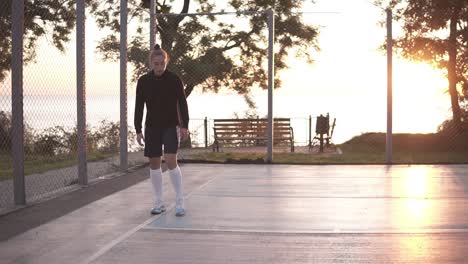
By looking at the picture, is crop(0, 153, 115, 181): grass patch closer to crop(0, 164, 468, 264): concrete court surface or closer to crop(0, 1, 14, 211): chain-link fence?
crop(0, 1, 14, 211): chain-link fence

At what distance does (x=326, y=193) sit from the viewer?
8.83m

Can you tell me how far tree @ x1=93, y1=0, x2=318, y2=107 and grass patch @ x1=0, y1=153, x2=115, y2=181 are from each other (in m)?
5.76

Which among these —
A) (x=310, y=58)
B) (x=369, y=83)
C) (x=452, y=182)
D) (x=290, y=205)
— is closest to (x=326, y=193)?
(x=290, y=205)

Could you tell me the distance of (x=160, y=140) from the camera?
7.25 meters

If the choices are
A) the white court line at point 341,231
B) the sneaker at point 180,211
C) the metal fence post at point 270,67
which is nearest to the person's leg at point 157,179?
the sneaker at point 180,211

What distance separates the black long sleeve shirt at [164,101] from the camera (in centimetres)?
716

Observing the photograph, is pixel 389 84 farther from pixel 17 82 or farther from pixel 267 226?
pixel 17 82

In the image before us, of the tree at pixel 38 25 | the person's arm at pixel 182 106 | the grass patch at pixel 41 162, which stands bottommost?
the grass patch at pixel 41 162

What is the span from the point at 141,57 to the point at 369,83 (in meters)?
6.06

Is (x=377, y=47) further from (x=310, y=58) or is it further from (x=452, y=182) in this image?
(x=452, y=182)

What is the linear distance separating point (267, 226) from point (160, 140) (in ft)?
4.75

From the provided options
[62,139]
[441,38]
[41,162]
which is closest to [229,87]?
[441,38]

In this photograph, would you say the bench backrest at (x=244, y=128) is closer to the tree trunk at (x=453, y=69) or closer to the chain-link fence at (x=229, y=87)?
the chain-link fence at (x=229, y=87)

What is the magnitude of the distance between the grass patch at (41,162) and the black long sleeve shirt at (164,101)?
4.69 m
